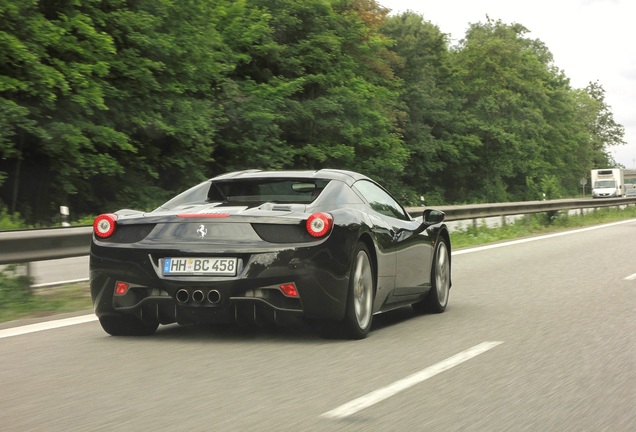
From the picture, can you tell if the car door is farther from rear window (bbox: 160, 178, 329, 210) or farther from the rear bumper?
the rear bumper

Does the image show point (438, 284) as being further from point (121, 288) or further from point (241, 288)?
point (121, 288)

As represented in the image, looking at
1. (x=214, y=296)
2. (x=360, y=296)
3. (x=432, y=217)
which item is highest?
(x=432, y=217)

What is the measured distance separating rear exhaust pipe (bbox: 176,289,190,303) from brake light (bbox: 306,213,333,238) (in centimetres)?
92

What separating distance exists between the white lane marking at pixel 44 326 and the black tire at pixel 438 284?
294 cm

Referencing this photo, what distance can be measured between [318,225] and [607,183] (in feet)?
289

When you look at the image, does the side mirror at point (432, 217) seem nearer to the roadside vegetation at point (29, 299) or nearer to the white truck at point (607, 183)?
the roadside vegetation at point (29, 299)

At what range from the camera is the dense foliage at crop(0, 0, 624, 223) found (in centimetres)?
2969

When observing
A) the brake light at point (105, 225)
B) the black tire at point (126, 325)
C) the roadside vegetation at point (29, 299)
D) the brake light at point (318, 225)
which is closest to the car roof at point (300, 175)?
the brake light at point (318, 225)

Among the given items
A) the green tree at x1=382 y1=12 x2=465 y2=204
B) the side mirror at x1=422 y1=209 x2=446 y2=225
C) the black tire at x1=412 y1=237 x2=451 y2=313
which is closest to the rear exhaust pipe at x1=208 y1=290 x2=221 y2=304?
the side mirror at x1=422 y1=209 x2=446 y2=225

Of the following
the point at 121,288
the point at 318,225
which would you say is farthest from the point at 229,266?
the point at 121,288

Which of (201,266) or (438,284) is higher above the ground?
(201,266)

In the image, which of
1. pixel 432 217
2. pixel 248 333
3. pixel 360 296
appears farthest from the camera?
pixel 432 217

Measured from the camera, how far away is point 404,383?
5.64 m

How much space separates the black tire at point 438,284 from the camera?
9203 millimetres
